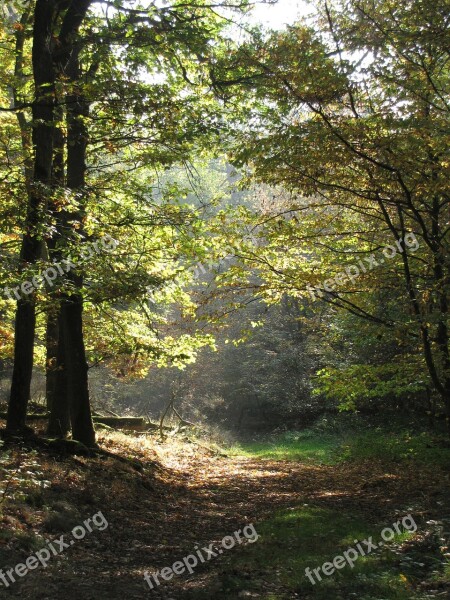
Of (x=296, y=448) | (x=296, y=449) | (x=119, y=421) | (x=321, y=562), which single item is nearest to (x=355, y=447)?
(x=296, y=449)

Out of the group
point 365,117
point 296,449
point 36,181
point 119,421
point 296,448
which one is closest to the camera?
point 36,181

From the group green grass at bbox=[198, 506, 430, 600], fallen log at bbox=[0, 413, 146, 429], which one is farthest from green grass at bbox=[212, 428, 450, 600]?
fallen log at bbox=[0, 413, 146, 429]

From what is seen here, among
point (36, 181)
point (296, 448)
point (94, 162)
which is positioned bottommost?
point (296, 448)

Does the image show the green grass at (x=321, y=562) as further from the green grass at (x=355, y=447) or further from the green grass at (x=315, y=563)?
the green grass at (x=355, y=447)

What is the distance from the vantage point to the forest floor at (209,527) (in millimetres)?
5285

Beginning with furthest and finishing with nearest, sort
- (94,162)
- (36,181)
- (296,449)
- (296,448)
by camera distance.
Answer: (296,448) < (296,449) < (94,162) < (36,181)

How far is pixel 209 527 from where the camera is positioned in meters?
8.27

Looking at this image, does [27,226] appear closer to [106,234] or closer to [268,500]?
[106,234]

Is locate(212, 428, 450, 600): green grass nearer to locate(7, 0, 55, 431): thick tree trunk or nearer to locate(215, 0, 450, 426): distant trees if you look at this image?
locate(215, 0, 450, 426): distant trees

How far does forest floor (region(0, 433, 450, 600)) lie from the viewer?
17.3ft

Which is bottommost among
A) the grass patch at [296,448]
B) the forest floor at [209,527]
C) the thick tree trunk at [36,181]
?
the grass patch at [296,448]

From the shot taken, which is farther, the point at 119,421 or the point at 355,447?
the point at 355,447

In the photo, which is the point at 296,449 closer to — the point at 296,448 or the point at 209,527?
the point at 296,448

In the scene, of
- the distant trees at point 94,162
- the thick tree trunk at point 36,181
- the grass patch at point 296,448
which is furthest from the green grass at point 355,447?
the thick tree trunk at point 36,181
